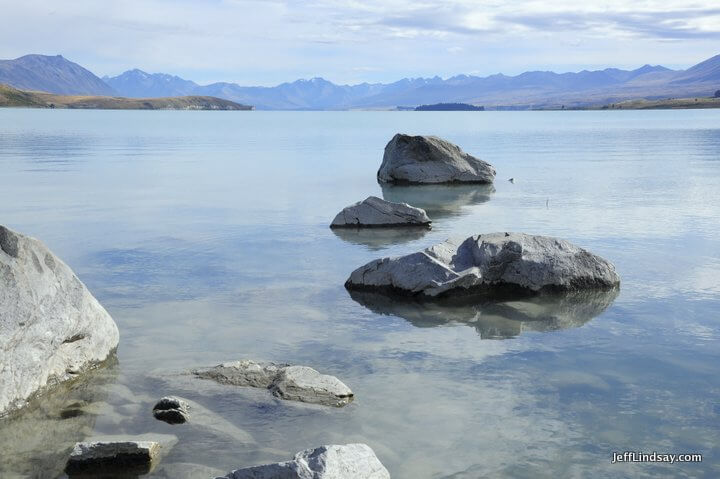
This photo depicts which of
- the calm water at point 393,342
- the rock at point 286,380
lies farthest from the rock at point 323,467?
the rock at point 286,380

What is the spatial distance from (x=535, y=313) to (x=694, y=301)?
3381mm

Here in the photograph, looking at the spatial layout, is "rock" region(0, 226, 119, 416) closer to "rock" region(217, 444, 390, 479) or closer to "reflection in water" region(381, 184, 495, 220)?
"rock" region(217, 444, 390, 479)

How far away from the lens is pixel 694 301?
51.0 feet

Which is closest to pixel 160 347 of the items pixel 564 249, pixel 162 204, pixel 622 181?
pixel 564 249

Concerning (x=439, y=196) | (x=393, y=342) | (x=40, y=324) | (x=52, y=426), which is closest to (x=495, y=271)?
(x=393, y=342)

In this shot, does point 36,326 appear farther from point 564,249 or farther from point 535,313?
point 564,249

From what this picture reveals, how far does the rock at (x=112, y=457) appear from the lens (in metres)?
8.82

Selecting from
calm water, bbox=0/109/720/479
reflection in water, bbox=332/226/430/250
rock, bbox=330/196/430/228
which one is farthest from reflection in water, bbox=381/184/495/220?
reflection in water, bbox=332/226/430/250

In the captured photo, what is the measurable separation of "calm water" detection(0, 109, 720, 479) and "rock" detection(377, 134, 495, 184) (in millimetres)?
8017

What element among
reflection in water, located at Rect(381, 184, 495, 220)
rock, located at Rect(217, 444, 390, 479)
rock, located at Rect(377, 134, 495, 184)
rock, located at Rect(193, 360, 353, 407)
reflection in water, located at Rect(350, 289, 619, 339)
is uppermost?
rock, located at Rect(377, 134, 495, 184)

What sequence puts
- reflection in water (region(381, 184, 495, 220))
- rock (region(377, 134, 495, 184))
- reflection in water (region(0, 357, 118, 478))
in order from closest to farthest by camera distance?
reflection in water (region(0, 357, 118, 478))
reflection in water (region(381, 184, 495, 220))
rock (region(377, 134, 495, 184))

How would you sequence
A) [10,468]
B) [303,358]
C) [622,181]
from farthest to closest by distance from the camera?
1. [622,181]
2. [303,358]
3. [10,468]

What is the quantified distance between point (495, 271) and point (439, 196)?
55.2 feet

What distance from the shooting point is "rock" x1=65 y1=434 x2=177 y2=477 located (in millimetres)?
8820
